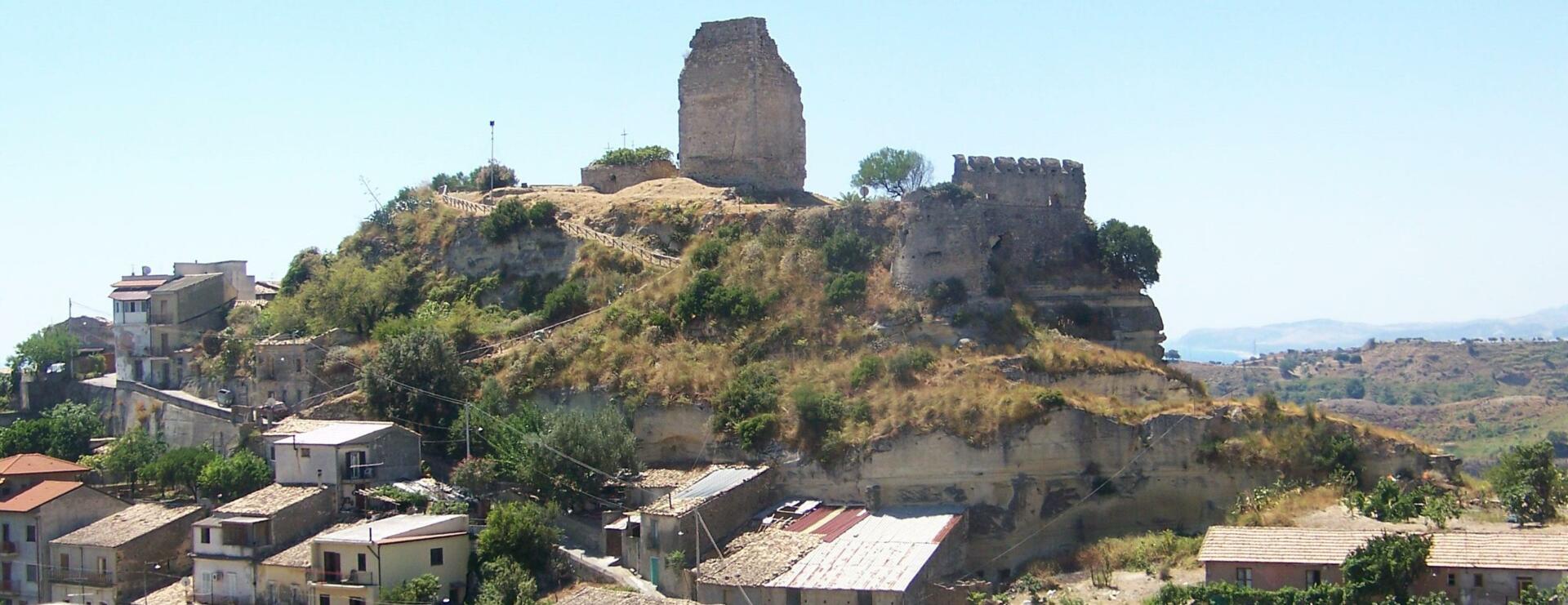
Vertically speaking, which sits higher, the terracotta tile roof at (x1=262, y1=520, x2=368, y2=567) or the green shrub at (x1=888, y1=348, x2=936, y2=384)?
the green shrub at (x1=888, y1=348, x2=936, y2=384)

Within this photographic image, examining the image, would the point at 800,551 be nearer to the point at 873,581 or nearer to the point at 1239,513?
the point at 873,581

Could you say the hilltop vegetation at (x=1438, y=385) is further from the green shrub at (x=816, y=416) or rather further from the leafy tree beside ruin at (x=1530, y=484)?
the green shrub at (x=816, y=416)

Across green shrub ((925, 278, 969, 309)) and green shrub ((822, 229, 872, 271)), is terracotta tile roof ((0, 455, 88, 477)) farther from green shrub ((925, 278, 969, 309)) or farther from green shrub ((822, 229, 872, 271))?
green shrub ((925, 278, 969, 309))

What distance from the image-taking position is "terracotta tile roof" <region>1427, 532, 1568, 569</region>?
30328mm

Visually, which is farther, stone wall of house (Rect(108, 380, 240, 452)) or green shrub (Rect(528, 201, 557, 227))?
green shrub (Rect(528, 201, 557, 227))

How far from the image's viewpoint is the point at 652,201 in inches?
1934

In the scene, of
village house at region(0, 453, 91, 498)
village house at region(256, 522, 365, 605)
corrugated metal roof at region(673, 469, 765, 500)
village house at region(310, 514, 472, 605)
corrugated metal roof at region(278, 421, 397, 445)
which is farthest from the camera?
village house at region(0, 453, 91, 498)

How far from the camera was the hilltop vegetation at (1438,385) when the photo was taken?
108312 mm

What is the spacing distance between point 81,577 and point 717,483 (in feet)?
49.9

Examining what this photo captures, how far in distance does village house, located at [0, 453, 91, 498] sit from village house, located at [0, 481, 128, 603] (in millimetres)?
736

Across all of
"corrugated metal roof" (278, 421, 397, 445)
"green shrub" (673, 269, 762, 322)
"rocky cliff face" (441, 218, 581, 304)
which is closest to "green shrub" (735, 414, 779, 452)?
"green shrub" (673, 269, 762, 322)

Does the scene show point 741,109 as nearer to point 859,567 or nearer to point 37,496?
point 859,567

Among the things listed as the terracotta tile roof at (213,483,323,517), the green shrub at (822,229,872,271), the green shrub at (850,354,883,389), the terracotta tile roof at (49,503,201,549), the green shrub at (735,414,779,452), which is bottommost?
the terracotta tile roof at (49,503,201,549)

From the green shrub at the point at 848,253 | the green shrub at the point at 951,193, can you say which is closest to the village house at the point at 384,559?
the green shrub at the point at 848,253
